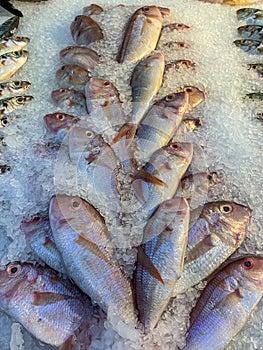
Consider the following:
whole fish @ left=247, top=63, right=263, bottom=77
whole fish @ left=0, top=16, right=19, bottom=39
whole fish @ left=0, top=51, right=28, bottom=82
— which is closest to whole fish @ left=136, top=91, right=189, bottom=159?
whole fish @ left=247, top=63, right=263, bottom=77

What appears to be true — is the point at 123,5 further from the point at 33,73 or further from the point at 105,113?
the point at 105,113

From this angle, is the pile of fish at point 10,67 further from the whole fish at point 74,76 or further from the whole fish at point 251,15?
the whole fish at point 251,15

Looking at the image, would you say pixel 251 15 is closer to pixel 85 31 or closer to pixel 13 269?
pixel 85 31

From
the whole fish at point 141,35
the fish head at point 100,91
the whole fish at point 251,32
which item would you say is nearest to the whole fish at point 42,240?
the fish head at point 100,91

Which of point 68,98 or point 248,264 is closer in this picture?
point 248,264

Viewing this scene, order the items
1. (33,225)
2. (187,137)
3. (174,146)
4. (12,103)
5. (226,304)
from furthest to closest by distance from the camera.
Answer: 1. (12,103)
2. (187,137)
3. (174,146)
4. (33,225)
5. (226,304)

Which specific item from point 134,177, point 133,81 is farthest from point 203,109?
point 134,177

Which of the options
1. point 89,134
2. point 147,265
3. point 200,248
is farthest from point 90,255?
point 89,134

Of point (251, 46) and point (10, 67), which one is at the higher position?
point (251, 46)
